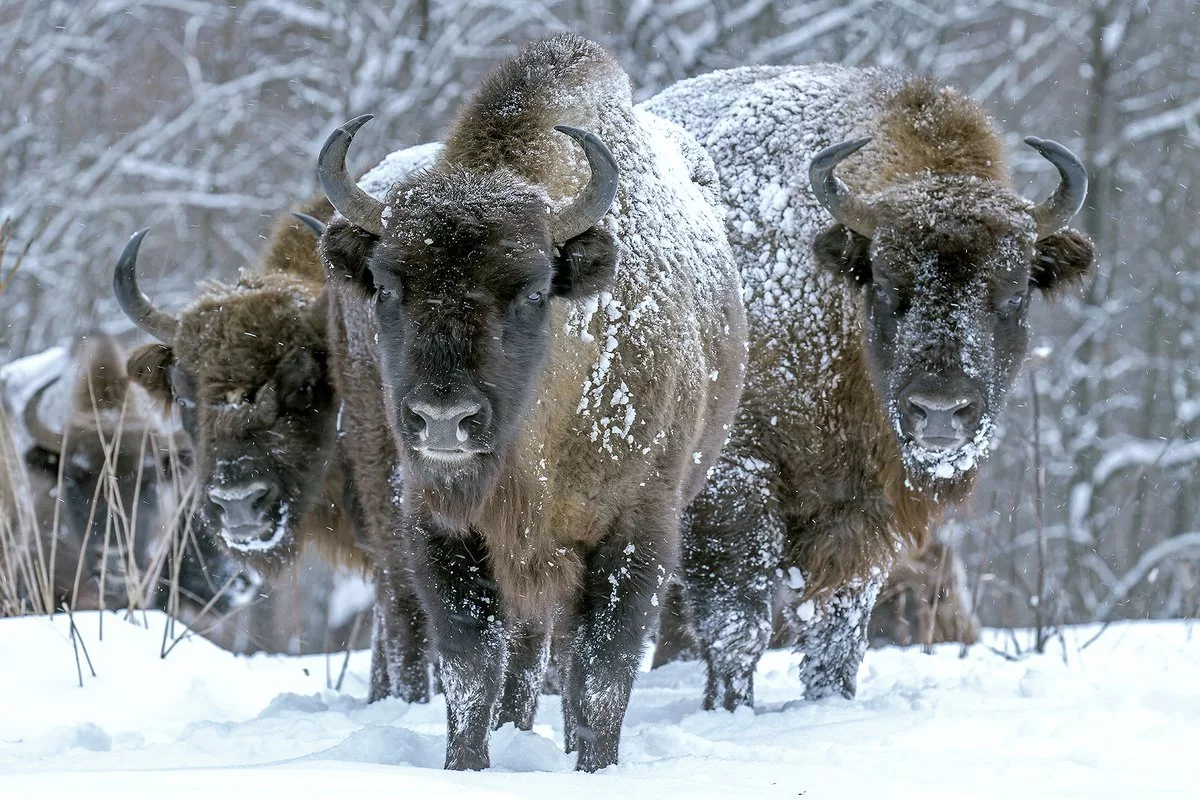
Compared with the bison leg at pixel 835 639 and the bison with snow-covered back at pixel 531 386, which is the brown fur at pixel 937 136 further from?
the bison leg at pixel 835 639

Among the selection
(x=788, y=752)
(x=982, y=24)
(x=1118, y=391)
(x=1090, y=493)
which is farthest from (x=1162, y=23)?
(x=788, y=752)

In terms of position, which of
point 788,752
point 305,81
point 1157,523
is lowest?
point 1157,523

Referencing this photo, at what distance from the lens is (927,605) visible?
844 centimetres

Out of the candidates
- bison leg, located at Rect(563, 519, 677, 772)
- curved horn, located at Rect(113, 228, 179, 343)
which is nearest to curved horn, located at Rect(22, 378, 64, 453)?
curved horn, located at Rect(113, 228, 179, 343)

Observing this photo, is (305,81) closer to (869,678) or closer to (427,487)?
(869,678)

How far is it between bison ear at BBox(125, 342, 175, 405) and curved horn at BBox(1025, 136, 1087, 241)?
4256mm

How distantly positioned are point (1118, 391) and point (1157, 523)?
2.13 meters

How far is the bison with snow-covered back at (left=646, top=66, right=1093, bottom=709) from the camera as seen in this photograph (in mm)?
6023

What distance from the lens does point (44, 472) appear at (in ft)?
32.0

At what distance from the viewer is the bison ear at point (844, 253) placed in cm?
641

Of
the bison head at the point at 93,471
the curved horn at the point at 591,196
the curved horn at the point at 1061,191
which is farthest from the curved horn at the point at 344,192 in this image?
the bison head at the point at 93,471

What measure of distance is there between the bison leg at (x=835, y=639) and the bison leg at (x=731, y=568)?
0.43 m

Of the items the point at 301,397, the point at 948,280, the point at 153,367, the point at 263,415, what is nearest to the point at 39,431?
the point at 153,367

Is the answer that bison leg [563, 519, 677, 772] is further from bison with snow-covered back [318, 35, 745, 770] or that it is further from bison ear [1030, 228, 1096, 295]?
bison ear [1030, 228, 1096, 295]
